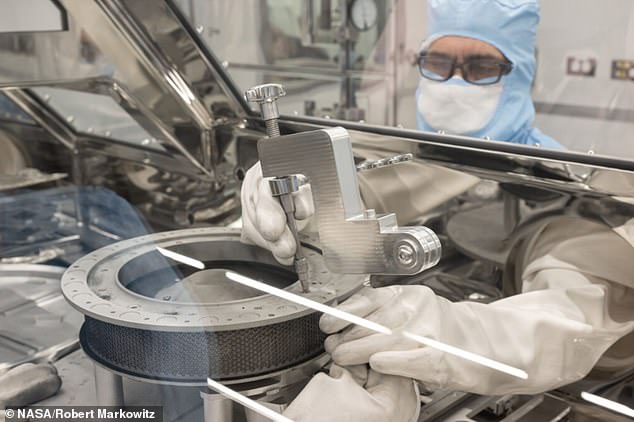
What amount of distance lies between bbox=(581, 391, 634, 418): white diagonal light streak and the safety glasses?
786mm

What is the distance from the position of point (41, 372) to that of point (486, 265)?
657 mm

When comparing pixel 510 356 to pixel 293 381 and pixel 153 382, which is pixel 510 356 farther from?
pixel 153 382

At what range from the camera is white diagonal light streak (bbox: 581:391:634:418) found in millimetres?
762

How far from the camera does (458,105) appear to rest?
4.57 feet

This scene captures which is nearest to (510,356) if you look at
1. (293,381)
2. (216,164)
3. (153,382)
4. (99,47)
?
(293,381)

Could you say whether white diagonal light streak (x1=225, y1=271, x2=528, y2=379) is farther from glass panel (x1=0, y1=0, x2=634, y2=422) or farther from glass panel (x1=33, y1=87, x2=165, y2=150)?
glass panel (x1=33, y1=87, x2=165, y2=150)

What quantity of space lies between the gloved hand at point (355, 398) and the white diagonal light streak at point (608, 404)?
0.75 ft

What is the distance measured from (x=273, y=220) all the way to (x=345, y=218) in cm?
16

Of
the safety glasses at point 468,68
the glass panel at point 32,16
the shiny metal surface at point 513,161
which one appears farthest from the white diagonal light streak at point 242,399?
the safety glasses at point 468,68

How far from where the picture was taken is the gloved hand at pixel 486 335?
73 cm

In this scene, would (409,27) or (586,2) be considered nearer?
(586,2)

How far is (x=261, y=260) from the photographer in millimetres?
904

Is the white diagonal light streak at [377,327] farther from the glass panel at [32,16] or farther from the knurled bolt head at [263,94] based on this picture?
the glass panel at [32,16]

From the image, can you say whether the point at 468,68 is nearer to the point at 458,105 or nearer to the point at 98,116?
the point at 458,105
